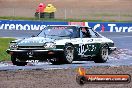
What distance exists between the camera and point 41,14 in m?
49.1

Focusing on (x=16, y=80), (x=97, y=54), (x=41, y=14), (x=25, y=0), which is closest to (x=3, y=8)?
(x=25, y=0)

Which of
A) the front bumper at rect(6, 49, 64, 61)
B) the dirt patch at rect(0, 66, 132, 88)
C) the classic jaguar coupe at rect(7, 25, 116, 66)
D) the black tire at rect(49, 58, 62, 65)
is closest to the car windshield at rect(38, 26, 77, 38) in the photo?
the classic jaguar coupe at rect(7, 25, 116, 66)

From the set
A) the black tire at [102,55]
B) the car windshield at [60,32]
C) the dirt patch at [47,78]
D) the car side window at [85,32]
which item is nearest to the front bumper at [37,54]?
the car windshield at [60,32]

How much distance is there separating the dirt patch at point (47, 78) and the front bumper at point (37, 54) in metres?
1.15

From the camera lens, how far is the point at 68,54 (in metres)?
16.5

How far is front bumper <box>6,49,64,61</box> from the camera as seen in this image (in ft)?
52.3

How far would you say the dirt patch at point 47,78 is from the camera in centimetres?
1112

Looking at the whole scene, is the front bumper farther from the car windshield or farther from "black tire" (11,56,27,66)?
the car windshield

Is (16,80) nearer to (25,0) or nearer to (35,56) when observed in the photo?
(35,56)

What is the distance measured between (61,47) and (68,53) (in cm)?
39

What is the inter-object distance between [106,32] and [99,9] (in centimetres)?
2598

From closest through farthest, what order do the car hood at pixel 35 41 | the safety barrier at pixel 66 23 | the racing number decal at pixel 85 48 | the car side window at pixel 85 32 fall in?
the car hood at pixel 35 41 → the racing number decal at pixel 85 48 → the car side window at pixel 85 32 → the safety barrier at pixel 66 23

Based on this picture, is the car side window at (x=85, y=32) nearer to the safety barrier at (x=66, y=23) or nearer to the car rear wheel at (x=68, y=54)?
the car rear wheel at (x=68, y=54)

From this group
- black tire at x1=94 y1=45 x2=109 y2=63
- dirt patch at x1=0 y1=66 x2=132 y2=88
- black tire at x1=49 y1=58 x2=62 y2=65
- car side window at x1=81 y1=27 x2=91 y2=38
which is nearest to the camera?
dirt patch at x1=0 y1=66 x2=132 y2=88
